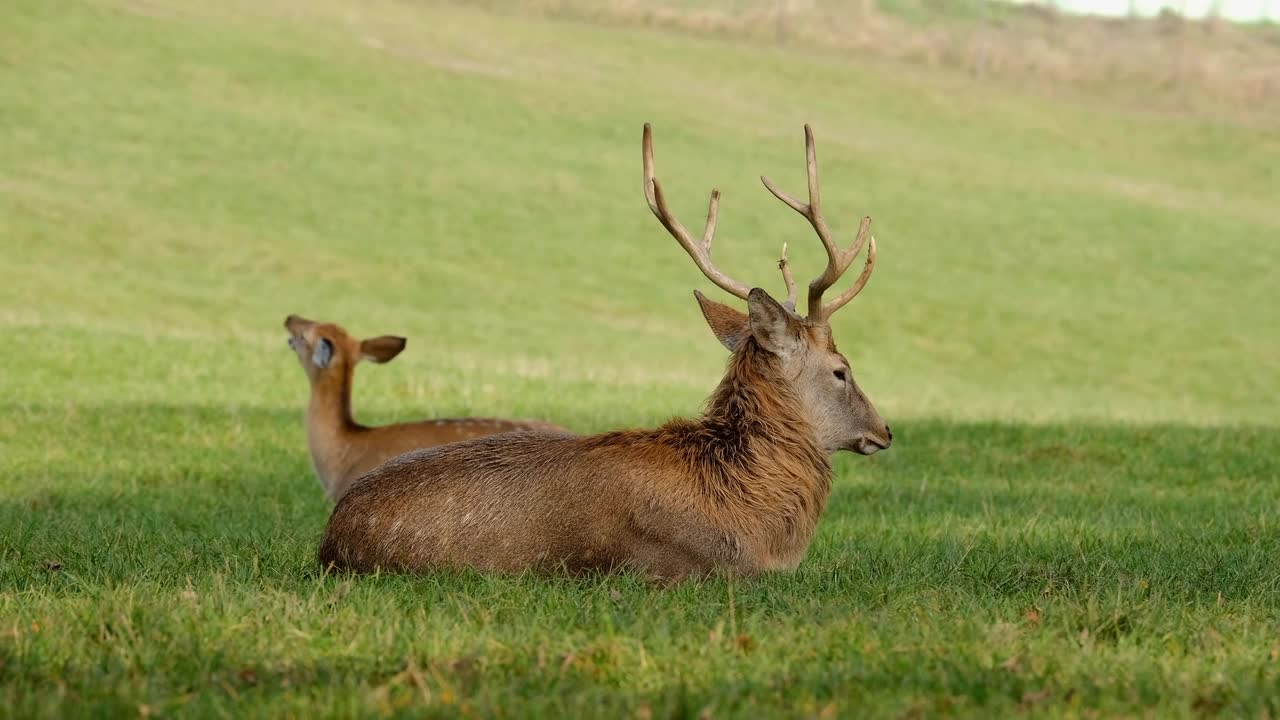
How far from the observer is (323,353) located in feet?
36.1

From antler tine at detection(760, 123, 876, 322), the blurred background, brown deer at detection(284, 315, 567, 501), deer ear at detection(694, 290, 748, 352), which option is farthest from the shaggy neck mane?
the blurred background

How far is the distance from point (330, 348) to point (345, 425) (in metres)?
0.53

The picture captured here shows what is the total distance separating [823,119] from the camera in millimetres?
55094

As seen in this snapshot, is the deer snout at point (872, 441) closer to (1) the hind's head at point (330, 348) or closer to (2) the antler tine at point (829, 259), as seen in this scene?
(2) the antler tine at point (829, 259)

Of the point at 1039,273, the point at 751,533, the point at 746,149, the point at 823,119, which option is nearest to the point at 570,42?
the point at 823,119

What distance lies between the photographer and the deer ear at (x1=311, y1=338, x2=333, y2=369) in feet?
36.0

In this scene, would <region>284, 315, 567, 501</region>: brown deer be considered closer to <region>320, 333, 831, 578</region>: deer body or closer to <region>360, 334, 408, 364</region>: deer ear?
<region>360, 334, 408, 364</region>: deer ear

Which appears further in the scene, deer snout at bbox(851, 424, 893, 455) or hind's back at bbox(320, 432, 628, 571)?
deer snout at bbox(851, 424, 893, 455)

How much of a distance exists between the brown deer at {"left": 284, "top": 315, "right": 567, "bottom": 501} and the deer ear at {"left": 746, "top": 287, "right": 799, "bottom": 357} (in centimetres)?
333

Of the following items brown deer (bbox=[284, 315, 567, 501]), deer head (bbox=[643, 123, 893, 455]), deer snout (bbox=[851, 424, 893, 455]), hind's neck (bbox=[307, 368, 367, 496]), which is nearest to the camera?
deer head (bbox=[643, 123, 893, 455])

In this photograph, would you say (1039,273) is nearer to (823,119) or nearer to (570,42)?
(823,119)

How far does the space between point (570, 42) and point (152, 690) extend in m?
59.0

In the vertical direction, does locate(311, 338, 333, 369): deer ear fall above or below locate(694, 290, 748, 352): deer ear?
below

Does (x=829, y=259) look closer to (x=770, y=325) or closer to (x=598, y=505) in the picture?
(x=770, y=325)
